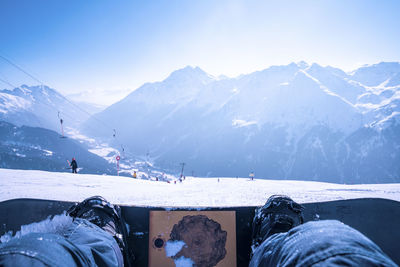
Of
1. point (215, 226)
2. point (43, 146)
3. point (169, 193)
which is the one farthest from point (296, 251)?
point (43, 146)

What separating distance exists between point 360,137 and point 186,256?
200930 millimetres

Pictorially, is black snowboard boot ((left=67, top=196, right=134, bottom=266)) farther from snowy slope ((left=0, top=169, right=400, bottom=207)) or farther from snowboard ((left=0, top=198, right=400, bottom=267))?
snowy slope ((left=0, top=169, right=400, bottom=207))

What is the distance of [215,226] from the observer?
9.77 ft

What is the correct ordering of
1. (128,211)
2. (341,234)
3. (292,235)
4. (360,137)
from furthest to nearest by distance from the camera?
(360,137), (128,211), (292,235), (341,234)

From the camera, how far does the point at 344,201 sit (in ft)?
10.0

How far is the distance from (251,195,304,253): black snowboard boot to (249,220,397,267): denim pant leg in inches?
42.8

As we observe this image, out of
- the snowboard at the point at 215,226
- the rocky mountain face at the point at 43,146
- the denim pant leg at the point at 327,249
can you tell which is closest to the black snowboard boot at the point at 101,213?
the snowboard at the point at 215,226

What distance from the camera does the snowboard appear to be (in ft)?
9.49

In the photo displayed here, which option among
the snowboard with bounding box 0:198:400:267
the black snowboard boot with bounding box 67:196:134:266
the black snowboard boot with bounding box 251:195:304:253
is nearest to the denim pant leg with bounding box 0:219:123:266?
the black snowboard boot with bounding box 67:196:134:266

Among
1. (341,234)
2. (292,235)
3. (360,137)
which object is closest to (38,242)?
(292,235)

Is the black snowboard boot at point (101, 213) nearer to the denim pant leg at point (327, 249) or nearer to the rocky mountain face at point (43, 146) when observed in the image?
the denim pant leg at point (327, 249)

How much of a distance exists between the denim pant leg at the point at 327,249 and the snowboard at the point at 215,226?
1582 mm

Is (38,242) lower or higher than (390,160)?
lower

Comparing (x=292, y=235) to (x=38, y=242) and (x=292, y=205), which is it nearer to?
(x=38, y=242)
